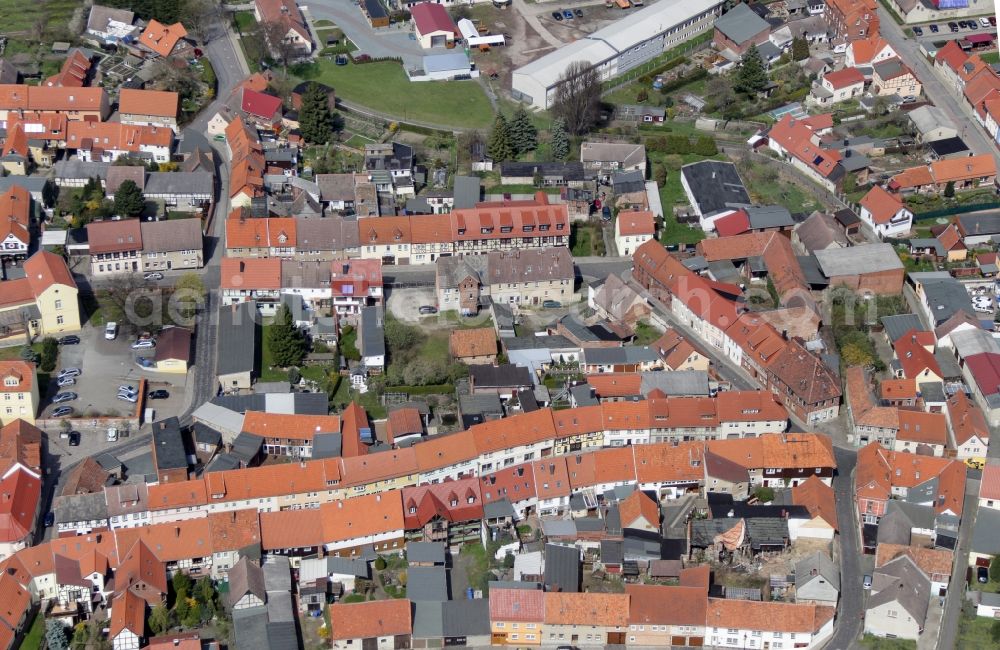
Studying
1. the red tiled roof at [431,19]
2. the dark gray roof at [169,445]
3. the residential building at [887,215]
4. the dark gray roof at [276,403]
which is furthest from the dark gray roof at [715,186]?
the dark gray roof at [169,445]

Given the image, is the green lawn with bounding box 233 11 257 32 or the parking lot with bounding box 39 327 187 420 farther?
the green lawn with bounding box 233 11 257 32

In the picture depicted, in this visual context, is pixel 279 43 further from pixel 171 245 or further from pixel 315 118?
pixel 171 245

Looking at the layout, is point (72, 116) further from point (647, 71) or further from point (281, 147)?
point (647, 71)

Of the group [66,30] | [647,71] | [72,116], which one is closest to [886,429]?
[647,71]

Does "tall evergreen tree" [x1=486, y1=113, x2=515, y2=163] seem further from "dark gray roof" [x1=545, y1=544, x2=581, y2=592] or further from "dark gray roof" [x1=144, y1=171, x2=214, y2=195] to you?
"dark gray roof" [x1=545, y1=544, x2=581, y2=592]

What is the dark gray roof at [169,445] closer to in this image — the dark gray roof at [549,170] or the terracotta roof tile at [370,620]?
the terracotta roof tile at [370,620]

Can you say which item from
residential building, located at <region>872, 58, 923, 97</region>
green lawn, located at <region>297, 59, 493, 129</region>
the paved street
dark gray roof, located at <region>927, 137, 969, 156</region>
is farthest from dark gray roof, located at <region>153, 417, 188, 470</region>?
residential building, located at <region>872, 58, 923, 97</region>
